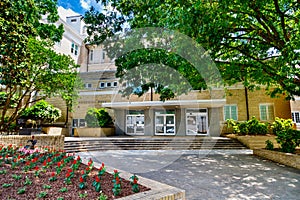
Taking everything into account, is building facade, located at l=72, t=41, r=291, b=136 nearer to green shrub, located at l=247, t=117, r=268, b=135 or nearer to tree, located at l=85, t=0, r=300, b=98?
green shrub, located at l=247, t=117, r=268, b=135

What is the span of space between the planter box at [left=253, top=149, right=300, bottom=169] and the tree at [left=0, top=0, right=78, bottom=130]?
402 inches

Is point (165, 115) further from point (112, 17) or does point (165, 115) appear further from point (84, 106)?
point (112, 17)

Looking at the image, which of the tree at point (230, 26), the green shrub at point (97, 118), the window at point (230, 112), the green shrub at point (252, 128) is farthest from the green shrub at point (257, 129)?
the green shrub at point (97, 118)

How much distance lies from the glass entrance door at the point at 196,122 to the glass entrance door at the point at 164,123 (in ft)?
4.18

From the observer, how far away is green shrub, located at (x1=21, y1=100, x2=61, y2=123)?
13952mm

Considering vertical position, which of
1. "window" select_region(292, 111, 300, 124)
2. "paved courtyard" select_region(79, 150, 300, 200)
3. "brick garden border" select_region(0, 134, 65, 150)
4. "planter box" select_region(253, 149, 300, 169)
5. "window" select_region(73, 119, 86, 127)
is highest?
"window" select_region(292, 111, 300, 124)

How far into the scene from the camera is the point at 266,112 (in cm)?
1477

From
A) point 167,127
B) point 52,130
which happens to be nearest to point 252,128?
point 167,127

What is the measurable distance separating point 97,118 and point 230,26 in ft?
42.2

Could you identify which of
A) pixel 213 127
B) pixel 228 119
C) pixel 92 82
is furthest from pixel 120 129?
pixel 228 119

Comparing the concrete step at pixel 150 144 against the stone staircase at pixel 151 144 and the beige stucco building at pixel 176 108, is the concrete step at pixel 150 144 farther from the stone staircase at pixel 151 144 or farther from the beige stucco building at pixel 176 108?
the beige stucco building at pixel 176 108

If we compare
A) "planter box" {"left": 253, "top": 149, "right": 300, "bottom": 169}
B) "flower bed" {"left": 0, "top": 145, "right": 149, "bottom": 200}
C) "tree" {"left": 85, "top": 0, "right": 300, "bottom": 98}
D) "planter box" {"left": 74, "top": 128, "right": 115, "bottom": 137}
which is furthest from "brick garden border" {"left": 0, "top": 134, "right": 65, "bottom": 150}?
"planter box" {"left": 253, "top": 149, "right": 300, "bottom": 169}

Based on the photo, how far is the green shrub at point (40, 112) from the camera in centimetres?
1395

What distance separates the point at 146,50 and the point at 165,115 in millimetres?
9973
